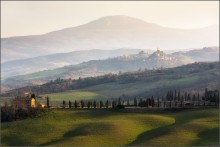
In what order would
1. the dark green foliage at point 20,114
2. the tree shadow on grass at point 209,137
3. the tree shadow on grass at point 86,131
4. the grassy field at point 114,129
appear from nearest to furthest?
the tree shadow on grass at point 209,137 → the grassy field at point 114,129 → the tree shadow on grass at point 86,131 → the dark green foliage at point 20,114

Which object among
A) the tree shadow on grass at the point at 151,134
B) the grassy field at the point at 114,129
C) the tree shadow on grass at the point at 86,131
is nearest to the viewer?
the tree shadow on grass at the point at 151,134

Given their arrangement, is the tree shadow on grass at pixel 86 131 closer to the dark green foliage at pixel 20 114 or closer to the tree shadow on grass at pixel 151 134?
the tree shadow on grass at pixel 151 134

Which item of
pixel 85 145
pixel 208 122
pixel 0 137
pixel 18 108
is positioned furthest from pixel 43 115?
pixel 208 122

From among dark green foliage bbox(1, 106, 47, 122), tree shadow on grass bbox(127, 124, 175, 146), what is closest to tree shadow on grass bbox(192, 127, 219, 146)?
tree shadow on grass bbox(127, 124, 175, 146)

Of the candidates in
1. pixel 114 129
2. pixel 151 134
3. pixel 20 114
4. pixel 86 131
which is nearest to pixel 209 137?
pixel 151 134

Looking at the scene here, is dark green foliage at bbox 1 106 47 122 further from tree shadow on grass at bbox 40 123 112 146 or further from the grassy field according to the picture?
tree shadow on grass at bbox 40 123 112 146

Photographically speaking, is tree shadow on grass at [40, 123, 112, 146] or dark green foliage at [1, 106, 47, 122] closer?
tree shadow on grass at [40, 123, 112, 146]

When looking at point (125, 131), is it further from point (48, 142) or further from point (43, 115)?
point (43, 115)

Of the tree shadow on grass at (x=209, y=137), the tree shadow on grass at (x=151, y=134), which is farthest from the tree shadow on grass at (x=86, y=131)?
the tree shadow on grass at (x=209, y=137)
